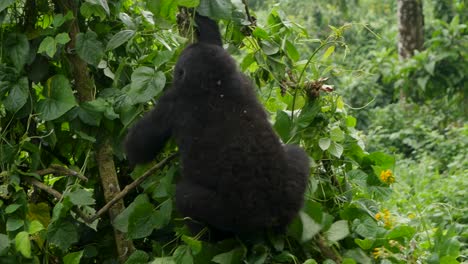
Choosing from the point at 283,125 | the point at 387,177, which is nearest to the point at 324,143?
the point at 283,125

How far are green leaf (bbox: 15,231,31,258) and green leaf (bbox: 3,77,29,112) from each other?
541 millimetres

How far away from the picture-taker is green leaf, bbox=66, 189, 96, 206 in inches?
108

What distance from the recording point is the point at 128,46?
315cm

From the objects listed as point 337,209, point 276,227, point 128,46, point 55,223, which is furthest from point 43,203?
point 337,209

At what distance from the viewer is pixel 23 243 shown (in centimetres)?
256

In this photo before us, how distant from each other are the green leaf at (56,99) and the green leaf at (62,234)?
42cm

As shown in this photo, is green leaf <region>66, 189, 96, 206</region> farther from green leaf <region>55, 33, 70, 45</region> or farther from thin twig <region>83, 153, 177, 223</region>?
green leaf <region>55, 33, 70, 45</region>

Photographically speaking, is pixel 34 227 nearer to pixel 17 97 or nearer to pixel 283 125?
pixel 17 97

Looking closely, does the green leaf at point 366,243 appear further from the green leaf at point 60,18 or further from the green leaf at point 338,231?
the green leaf at point 60,18

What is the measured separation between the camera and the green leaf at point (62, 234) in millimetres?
2809

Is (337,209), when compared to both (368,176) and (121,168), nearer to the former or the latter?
(368,176)

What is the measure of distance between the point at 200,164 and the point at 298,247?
20.9 inches

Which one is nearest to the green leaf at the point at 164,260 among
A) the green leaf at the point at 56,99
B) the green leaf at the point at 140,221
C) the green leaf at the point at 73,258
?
the green leaf at the point at 140,221

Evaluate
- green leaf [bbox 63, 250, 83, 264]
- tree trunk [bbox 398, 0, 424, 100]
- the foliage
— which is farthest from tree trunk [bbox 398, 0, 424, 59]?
green leaf [bbox 63, 250, 83, 264]
